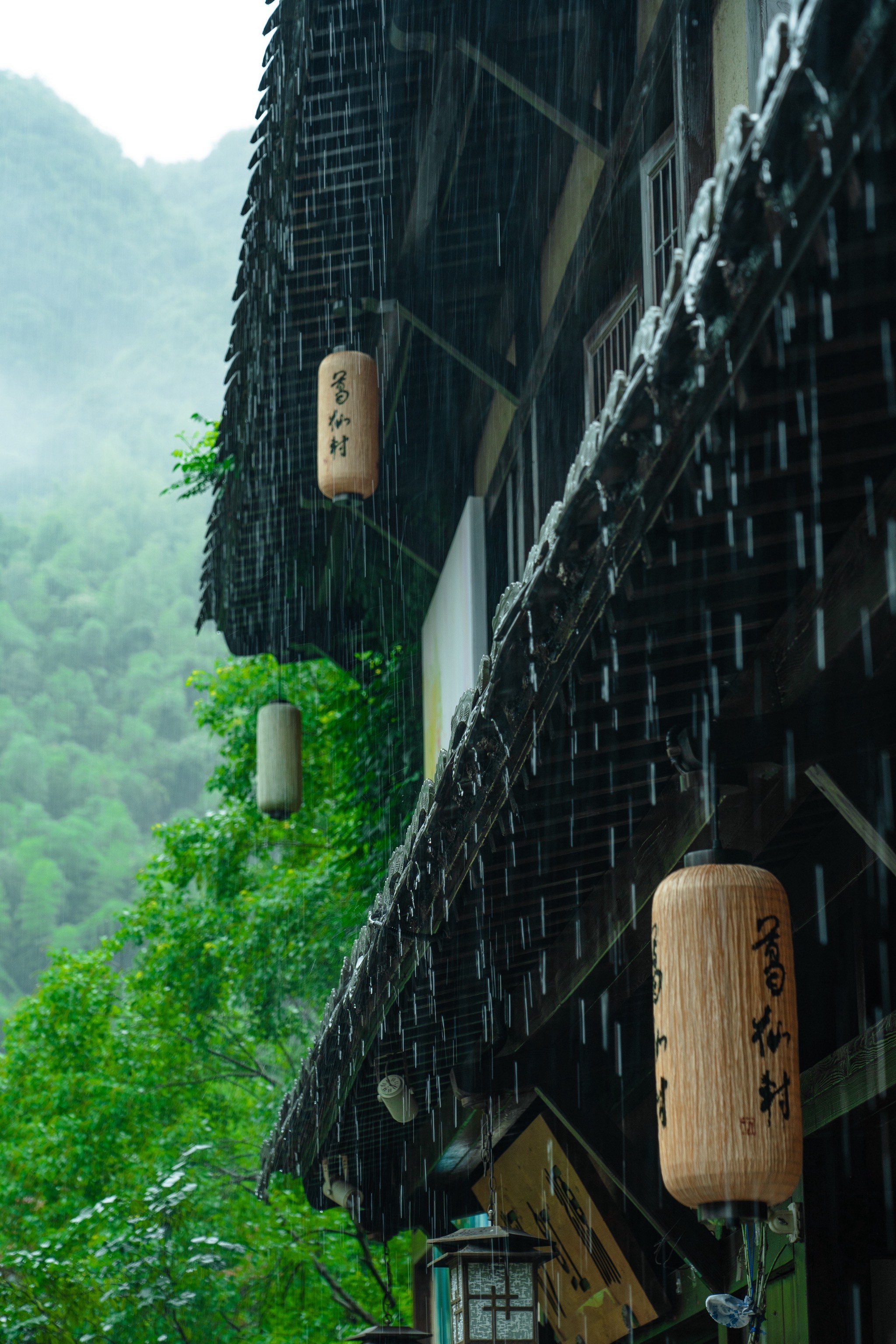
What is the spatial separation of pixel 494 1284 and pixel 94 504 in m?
115

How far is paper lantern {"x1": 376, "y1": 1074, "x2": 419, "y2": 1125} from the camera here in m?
6.87

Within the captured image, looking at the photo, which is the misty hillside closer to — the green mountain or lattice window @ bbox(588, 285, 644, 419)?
the green mountain

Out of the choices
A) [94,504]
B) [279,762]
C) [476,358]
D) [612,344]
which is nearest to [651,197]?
[612,344]

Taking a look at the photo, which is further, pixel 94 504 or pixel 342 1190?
pixel 94 504

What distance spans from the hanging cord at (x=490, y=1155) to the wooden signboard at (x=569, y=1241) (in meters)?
0.12

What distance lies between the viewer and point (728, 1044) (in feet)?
10.6

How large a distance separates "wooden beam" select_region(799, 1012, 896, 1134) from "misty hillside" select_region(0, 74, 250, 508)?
127246 mm

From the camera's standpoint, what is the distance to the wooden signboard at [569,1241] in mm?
6113

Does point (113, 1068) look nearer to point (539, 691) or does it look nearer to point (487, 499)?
point (487, 499)

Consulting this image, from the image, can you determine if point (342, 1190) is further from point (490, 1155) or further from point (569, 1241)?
point (490, 1155)

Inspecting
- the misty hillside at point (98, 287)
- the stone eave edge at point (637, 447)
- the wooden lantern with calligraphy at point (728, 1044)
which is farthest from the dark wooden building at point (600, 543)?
the misty hillside at point (98, 287)

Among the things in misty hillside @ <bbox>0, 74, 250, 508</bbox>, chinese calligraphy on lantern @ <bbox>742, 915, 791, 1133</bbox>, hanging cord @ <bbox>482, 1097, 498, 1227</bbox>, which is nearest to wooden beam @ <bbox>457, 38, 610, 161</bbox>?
hanging cord @ <bbox>482, 1097, 498, 1227</bbox>

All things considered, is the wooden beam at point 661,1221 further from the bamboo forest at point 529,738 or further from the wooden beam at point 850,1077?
the wooden beam at point 850,1077

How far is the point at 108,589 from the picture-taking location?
102688 mm
